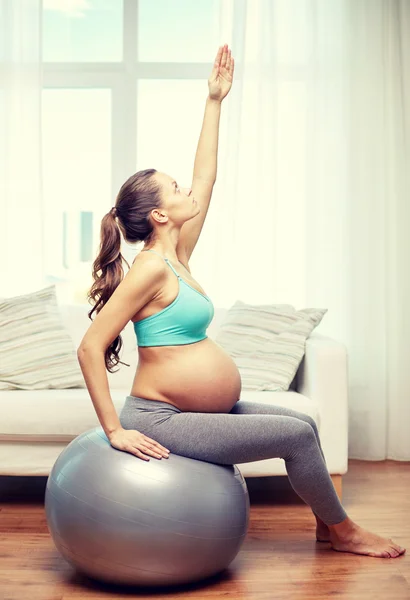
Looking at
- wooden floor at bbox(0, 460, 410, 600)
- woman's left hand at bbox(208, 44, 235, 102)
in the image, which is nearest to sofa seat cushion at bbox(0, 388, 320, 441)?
wooden floor at bbox(0, 460, 410, 600)

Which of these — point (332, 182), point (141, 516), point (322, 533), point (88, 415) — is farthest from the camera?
point (332, 182)

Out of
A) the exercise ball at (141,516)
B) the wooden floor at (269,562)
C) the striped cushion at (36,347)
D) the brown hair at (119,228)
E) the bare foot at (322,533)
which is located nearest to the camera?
the exercise ball at (141,516)

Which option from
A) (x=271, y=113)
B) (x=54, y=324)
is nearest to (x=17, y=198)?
(x=54, y=324)

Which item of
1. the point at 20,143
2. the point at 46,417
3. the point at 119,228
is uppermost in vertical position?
the point at 20,143

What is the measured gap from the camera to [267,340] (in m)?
3.66

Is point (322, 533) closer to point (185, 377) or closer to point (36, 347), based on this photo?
point (185, 377)

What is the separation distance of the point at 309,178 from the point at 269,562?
2.36m

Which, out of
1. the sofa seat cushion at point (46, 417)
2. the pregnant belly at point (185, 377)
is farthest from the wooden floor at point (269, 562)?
the pregnant belly at point (185, 377)

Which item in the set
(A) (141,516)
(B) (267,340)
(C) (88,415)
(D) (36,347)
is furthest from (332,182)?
(A) (141,516)

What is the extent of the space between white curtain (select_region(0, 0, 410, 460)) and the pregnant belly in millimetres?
Answer: 1993

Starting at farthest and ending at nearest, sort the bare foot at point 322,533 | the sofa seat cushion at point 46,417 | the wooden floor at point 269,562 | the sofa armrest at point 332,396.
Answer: the sofa armrest at point 332,396, the sofa seat cushion at point 46,417, the bare foot at point 322,533, the wooden floor at point 269,562

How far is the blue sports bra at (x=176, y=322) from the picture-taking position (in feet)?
7.73

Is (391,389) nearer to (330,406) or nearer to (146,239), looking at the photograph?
(330,406)

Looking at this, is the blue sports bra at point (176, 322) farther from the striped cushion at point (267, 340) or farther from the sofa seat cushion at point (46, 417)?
the striped cushion at point (267, 340)
